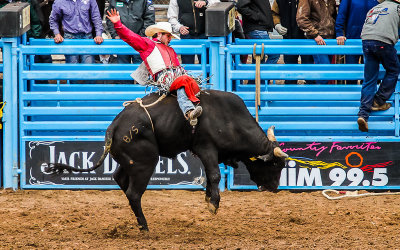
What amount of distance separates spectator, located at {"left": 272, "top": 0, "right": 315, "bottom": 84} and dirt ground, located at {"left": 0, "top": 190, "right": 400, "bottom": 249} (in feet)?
6.59

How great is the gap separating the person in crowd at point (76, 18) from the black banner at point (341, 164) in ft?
10.0

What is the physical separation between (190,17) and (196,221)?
10.6 ft

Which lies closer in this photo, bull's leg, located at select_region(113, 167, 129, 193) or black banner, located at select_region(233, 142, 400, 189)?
bull's leg, located at select_region(113, 167, 129, 193)

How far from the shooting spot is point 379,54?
8.87m

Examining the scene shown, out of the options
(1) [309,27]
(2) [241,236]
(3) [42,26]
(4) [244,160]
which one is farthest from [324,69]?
(3) [42,26]

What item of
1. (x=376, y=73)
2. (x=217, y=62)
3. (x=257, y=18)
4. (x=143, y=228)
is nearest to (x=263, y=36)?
(x=257, y=18)

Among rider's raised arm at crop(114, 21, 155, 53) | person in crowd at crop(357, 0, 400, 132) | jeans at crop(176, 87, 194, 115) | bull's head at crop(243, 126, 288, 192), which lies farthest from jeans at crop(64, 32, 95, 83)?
person in crowd at crop(357, 0, 400, 132)

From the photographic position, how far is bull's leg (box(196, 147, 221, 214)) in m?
7.35

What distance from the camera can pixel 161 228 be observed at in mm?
8008

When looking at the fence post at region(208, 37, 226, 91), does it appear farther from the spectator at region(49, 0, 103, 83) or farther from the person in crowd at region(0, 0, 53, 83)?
the person in crowd at region(0, 0, 53, 83)

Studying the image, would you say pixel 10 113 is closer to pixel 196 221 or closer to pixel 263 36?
pixel 196 221

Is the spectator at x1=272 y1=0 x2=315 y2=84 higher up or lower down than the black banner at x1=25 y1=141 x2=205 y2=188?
higher up

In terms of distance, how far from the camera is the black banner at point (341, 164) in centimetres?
940

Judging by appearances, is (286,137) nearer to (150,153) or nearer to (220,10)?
(220,10)
